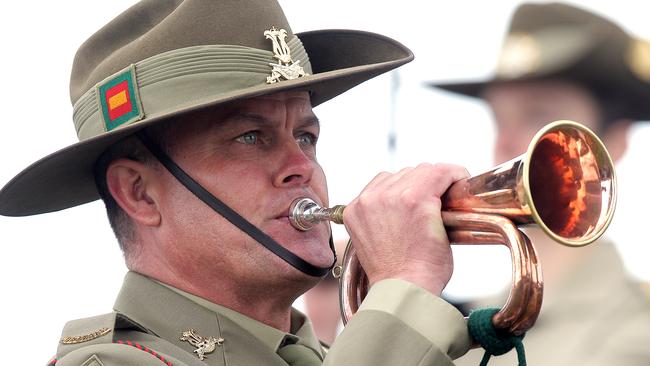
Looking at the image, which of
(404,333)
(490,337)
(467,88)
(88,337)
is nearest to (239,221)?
(88,337)

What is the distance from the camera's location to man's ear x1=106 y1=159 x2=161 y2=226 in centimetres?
523

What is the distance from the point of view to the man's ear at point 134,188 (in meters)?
5.23

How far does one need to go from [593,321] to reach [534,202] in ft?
7.57

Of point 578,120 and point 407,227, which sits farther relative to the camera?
point 578,120

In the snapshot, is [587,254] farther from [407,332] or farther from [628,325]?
[407,332]

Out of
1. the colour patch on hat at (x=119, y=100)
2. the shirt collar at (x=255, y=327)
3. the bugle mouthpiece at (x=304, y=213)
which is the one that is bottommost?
the shirt collar at (x=255, y=327)

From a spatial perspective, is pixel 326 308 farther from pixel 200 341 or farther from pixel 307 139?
pixel 200 341

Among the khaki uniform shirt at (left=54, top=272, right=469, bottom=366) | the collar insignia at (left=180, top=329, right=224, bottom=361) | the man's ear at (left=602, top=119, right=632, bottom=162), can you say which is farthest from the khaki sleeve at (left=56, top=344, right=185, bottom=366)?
the man's ear at (left=602, top=119, right=632, bottom=162)

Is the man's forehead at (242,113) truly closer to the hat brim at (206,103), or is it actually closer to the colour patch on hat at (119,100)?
the hat brim at (206,103)

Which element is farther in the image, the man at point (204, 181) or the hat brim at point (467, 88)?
the hat brim at point (467, 88)

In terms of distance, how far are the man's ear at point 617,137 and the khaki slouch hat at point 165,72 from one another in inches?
66.1

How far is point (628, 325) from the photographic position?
6527 mm

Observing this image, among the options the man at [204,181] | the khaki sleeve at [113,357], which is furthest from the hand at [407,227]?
the khaki sleeve at [113,357]

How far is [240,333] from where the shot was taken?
16.1 ft
